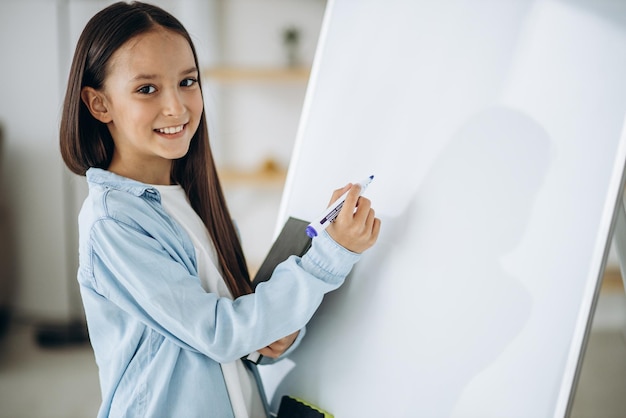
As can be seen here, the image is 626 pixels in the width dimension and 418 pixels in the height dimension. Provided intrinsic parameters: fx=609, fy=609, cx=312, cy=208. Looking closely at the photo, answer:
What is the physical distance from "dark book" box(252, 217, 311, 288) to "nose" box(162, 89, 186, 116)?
0.25 metres

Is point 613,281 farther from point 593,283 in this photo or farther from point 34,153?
point 34,153

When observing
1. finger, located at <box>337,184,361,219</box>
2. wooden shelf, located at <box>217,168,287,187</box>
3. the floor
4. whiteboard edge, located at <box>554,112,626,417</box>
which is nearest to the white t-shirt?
finger, located at <box>337,184,361,219</box>

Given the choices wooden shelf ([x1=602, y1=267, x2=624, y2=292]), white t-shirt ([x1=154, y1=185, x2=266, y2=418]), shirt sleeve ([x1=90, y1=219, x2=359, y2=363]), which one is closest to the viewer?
shirt sleeve ([x1=90, y1=219, x2=359, y2=363])

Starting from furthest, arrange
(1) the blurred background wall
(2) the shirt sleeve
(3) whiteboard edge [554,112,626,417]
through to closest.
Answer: (1) the blurred background wall → (2) the shirt sleeve → (3) whiteboard edge [554,112,626,417]

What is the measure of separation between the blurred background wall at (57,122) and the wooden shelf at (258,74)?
0.08 m

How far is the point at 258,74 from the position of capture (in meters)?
3.03

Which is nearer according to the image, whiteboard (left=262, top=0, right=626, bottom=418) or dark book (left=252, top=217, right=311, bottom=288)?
whiteboard (left=262, top=0, right=626, bottom=418)

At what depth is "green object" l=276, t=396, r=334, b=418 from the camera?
88cm

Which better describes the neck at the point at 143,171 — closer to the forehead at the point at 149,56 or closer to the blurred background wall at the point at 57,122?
the forehead at the point at 149,56

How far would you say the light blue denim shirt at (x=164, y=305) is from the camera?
764mm

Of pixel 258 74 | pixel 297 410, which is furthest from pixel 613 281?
pixel 297 410

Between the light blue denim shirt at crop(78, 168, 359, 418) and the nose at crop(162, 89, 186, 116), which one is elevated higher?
the nose at crop(162, 89, 186, 116)

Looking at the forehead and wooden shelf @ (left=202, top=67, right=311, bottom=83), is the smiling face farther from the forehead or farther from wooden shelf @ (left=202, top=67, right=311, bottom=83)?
wooden shelf @ (left=202, top=67, right=311, bottom=83)

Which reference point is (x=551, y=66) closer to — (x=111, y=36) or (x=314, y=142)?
(x=314, y=142)
